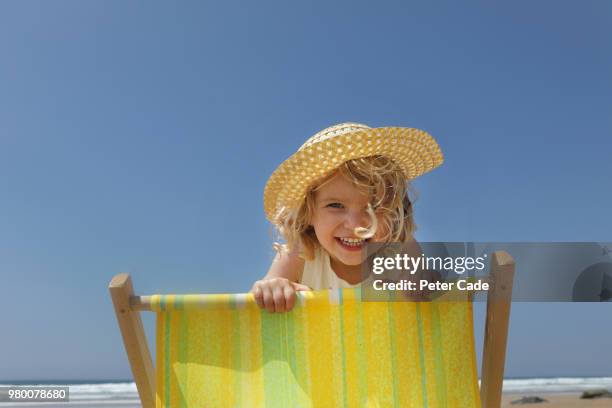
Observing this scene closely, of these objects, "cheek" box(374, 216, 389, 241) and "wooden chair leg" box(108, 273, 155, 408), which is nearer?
"wooden chair leg" box(108, 273, 155, 408)

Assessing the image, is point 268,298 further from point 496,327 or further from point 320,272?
point 320,272

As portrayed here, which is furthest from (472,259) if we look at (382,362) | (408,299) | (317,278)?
(317,278)

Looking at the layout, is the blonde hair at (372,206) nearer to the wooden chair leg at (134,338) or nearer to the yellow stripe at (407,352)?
the yellow stripe at (407,352)

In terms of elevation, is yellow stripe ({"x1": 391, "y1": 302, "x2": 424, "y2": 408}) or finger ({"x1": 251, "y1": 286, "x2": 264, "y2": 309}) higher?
finger ({"x1": 251, "y1": 286, "x2": 264, "y2": 309})

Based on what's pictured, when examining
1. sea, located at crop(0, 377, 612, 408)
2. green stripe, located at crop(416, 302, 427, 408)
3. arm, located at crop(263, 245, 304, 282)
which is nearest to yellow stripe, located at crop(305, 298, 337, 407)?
green stripe, located at crop(416, 302, 427, 408)

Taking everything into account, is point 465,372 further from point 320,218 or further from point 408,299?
point 320,218

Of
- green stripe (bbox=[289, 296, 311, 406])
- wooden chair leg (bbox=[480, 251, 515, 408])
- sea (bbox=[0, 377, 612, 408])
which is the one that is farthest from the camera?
sea (bbox=[0, 377, 612, 408])

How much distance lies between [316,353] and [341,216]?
0.71 meters

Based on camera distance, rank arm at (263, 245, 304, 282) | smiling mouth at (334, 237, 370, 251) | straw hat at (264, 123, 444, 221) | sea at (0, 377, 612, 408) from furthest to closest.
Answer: sea at (0, 377, 612, 408)
arm at (263, 245, 304, 282)
smiling mouth at (334, 237, 370, 251)
straw hat at (264, 123, 444, 221)

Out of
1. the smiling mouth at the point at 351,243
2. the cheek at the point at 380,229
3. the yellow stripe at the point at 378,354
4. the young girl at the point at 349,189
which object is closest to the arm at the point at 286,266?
the young girl at the point at 349,189

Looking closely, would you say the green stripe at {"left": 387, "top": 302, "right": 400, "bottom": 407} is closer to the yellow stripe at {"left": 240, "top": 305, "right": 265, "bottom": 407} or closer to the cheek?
the yellow stripe at {"left": 240, "top": 305, "right": 265, "bottom": 407}

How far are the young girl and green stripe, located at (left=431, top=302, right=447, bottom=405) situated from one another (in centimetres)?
58

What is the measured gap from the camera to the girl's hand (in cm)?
161

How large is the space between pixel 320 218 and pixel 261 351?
Answer: 2.44 feet
